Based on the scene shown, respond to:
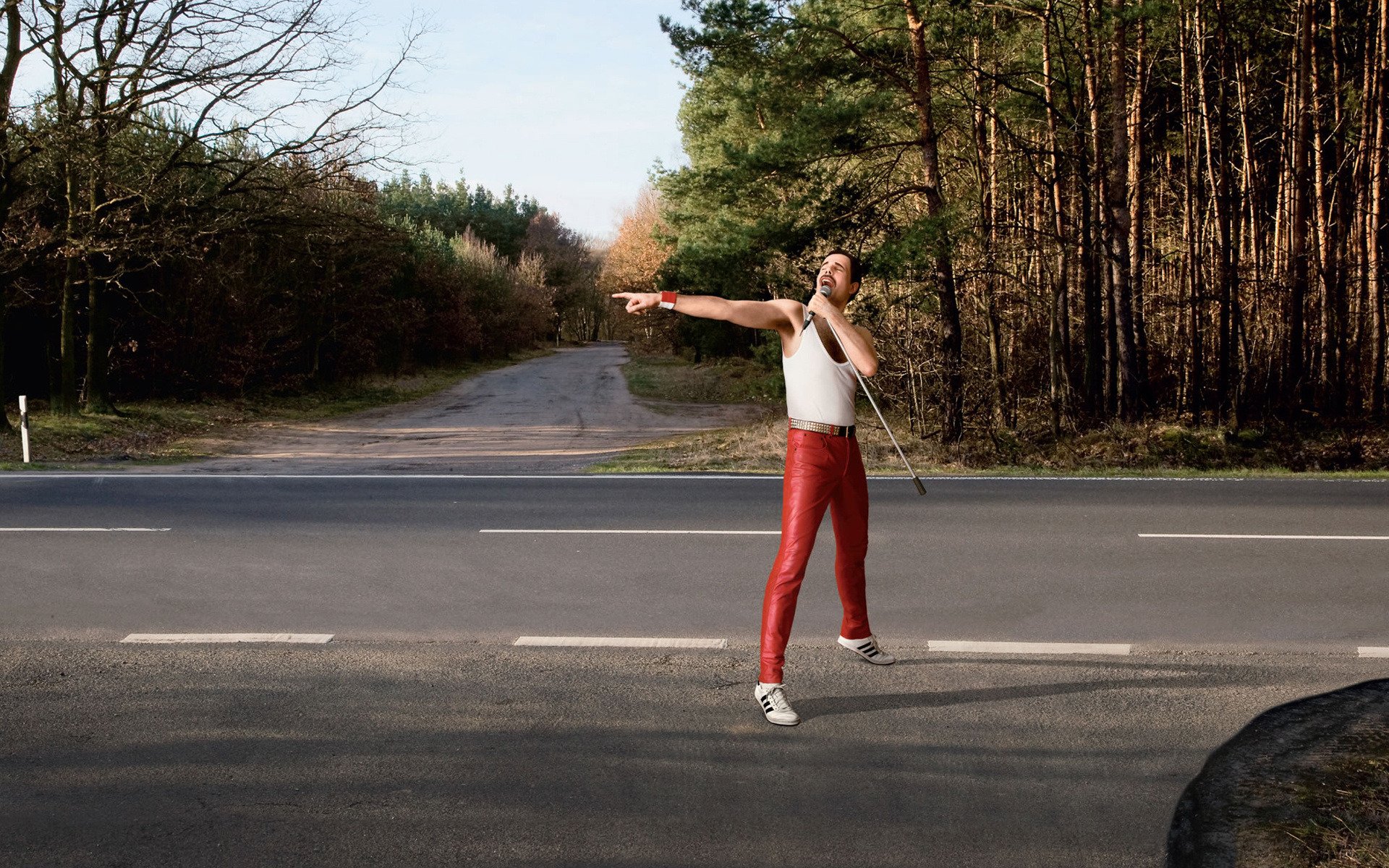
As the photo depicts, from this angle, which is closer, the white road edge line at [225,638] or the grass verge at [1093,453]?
the white road edge line at [225,638]

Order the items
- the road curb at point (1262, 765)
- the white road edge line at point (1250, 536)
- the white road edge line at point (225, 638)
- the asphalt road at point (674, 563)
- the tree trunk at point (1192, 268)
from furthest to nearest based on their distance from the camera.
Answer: the tree trunk at point (1192, 268)
the white road edge line at point (1250, 536)
the asphalt road at point (674, 563)
the white road edge line at point (225, 638)
the road curb at point (1262, 765)

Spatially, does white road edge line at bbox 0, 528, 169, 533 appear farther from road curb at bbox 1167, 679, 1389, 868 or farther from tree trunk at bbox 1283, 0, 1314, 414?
tree trunk at bbox 1283, 0, 1314, 414

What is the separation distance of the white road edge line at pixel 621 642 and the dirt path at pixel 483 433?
29.7ft

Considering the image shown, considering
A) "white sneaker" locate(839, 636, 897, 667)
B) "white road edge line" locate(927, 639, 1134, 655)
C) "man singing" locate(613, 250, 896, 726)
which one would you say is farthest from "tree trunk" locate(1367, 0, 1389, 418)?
"man singing" locate(613, 250, 896, 726)

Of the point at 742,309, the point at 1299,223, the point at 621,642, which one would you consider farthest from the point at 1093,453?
the point at 742,309

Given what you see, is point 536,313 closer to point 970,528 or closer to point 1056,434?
point 1056,434

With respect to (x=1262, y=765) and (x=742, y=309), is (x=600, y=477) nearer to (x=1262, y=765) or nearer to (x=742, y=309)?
(x=742, y=309)

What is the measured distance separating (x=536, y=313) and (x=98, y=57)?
50768 mm

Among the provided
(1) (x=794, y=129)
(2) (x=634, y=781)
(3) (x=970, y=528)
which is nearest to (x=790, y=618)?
(2) (x=634, y=781)

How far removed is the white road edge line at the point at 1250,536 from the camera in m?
9.20

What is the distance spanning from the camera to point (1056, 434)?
57.8ft

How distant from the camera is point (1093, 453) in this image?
54.3ft

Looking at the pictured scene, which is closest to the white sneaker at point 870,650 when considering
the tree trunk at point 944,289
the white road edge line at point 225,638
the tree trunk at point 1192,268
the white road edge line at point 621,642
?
the white road edge line at point 621,642

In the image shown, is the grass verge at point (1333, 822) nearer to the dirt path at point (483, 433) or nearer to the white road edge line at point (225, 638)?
the white road edge line at point (225, 638)
